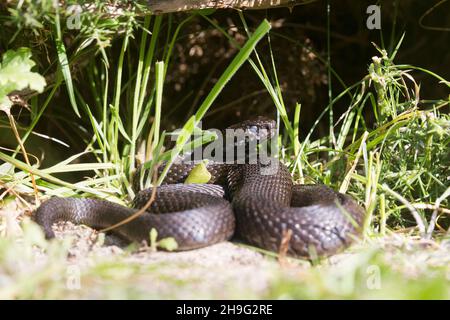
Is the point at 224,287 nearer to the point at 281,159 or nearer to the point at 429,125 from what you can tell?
the point at 429,125

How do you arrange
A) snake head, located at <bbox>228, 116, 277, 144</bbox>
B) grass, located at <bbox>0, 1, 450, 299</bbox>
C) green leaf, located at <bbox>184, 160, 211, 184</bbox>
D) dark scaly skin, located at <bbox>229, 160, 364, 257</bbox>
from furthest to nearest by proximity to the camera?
snake head, located at <bbox>228, 116, 277, 144</bbox>, green leaf, located at <bbox>184, 160, 211, 184</bbox>, dark scaly skin, located at <bbox>229, 160, 364, 257</bbox>, grass, located at <bbox>0, 1, 450, 299</bbox>

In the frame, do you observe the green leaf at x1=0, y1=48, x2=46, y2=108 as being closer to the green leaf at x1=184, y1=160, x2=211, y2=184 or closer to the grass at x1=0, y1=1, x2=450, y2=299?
the grass at x1=0, y1=1, x2=450, y2=299

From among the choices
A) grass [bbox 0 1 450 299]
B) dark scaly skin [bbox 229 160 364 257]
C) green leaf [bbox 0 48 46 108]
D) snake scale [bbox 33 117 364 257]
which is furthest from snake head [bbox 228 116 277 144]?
green leaf [bbox 0 48 46 108]

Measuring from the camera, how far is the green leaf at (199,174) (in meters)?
4.62

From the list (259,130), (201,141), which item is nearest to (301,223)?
(201,141)

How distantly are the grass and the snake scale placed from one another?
0.15 meters

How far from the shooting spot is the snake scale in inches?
136

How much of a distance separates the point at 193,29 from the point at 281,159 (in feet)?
5.94

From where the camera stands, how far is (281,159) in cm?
515

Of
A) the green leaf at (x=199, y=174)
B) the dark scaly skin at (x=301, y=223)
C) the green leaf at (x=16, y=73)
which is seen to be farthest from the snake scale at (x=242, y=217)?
the green leaf at (x=16, y=73)

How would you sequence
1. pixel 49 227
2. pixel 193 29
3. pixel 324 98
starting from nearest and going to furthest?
pixel 49 227
pixel 193 29
pixel 324 98

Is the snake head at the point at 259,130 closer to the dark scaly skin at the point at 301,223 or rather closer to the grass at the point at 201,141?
the grass at the point at 201,141

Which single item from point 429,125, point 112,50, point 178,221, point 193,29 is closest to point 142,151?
point 112,50
